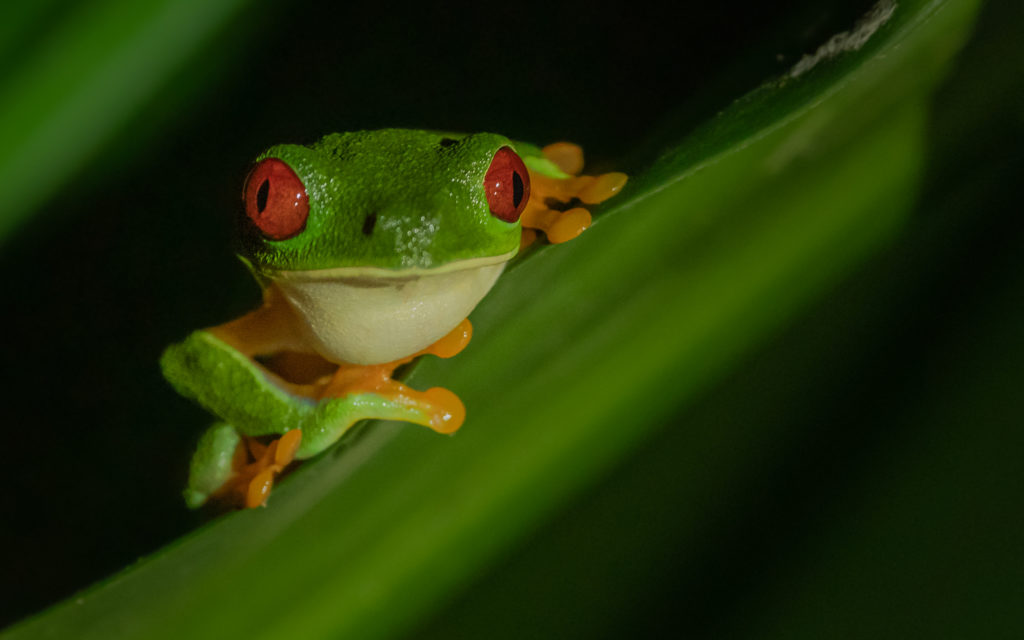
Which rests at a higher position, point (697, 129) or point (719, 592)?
point (697, 129)

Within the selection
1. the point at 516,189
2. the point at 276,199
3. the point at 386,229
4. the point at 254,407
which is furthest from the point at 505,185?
the point at 254,407

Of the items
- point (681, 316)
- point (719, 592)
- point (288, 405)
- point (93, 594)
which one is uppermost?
point (93, 594)

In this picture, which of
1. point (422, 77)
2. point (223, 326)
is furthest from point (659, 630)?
point (422, 77)

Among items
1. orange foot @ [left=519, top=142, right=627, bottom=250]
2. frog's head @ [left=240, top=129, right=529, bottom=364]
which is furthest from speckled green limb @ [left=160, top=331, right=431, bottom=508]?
orange foot @ [left=519, top=142, right=627, bottom=250]

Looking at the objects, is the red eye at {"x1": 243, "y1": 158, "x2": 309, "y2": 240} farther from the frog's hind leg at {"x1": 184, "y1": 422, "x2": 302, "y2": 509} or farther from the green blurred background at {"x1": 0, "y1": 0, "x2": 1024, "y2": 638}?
the frog's hind leg at {"x1": 184, "y1": 422, "x2": 302, "y2": 509}

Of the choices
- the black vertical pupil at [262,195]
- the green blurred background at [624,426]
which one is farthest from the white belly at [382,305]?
the green blurred background at [624,426]

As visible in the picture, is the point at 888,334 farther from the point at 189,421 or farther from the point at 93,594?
the point at 189,421

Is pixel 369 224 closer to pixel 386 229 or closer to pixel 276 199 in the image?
pixel 386 229
